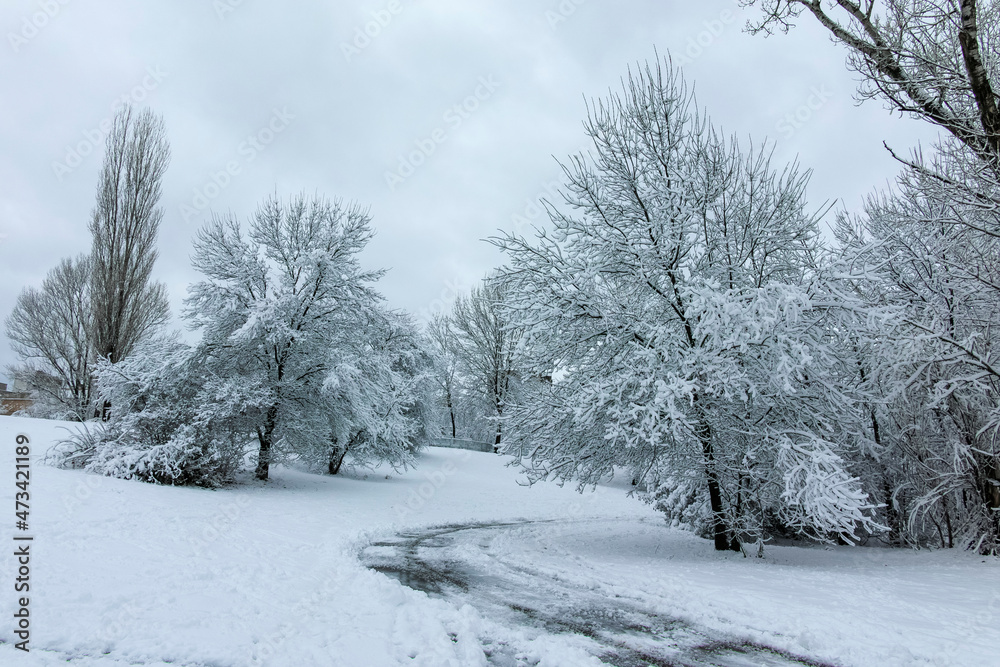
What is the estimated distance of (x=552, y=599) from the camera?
569cm

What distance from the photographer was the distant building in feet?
98.6

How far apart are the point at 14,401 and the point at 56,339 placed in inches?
343

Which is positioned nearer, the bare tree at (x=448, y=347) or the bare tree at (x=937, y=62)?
the bare tree at (x=937, y=62)

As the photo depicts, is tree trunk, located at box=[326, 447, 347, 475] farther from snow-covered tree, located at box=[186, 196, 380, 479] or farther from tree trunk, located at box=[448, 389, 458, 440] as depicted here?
tree trunk, located at box=[448, 389, 458, 440]

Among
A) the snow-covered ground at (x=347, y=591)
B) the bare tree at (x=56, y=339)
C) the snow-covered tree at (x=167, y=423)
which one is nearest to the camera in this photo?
the snow-covered ground at (x=347, y=591)

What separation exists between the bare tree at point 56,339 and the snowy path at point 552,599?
26047 millimetres

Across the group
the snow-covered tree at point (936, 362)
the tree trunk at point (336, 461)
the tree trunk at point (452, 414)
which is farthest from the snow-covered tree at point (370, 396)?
the tree trunk at point (452, 414)

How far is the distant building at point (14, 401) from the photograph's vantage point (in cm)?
3005

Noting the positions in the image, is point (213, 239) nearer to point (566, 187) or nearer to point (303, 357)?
point (303, 357)

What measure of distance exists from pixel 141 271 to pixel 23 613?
2405 centimetres

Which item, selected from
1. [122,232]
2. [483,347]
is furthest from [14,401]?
[483,347]

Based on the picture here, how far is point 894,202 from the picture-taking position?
1185 cm

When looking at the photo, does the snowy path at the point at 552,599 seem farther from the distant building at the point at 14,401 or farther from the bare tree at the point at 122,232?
the distant building at the point at 14,401

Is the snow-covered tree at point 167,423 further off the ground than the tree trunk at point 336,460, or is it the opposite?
the snow-covered tree at point 167,423
